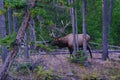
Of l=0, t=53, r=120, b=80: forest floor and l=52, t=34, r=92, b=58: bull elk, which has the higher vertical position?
l=52, t=34, r=92, b=58: bull elk

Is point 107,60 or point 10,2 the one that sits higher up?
point 10,2

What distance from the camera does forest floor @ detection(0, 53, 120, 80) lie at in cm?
1388

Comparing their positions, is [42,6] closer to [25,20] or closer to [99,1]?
[25,20]

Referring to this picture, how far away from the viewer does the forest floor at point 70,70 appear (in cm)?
1388

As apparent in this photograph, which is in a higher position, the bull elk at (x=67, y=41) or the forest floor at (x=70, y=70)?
the bull elk at (x=67, y=41)

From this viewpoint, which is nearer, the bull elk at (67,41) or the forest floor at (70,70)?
the forest floor at (70,70)

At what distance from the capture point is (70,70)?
629 inches

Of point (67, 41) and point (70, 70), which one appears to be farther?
point (67, 41)

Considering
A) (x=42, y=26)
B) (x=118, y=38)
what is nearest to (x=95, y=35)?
(x=118, y=38)

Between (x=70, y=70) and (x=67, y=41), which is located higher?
(x=67, y=41)

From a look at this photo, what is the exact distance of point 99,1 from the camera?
3266cm

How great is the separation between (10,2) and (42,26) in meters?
1.11

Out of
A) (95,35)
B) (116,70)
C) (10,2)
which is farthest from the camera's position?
(95,35)

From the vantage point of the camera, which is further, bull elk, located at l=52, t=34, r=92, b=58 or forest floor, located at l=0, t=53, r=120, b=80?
bull elk, located at l=52, t=34, r=92, b=58
